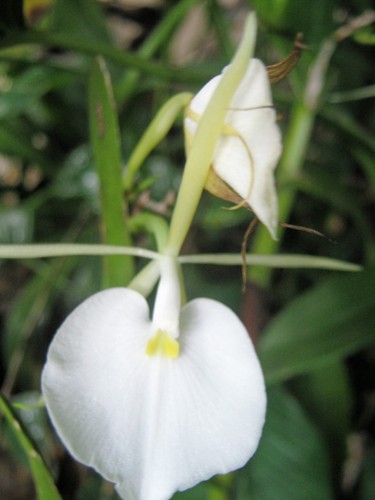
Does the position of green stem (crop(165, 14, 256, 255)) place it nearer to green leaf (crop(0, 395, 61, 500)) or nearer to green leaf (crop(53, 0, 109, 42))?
green leaf (crop(0, 395, 61, 500))

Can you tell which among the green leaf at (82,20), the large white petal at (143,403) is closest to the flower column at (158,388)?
the large white petal at (143,403)

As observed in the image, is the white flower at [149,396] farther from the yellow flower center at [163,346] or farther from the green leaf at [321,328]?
the green leaf at [321,328]

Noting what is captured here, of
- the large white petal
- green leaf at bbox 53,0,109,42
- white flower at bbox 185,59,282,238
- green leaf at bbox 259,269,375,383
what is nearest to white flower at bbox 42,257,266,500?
the large white petal

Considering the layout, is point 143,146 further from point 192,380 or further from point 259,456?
point 259,456

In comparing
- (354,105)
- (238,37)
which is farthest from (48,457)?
(238,37)

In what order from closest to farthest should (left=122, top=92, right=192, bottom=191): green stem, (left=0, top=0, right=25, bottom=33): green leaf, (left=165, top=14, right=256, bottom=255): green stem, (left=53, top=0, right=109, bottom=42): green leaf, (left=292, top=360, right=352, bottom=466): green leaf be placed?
(left=165, top=14, right=256, bottom=255): green stem
(left=122, top=92, right=192, bottom=191): green stem
(left=0, top=0, right=25, bottom=33): green leaf
(left=292, top=360, right=352, bottom=466): green leaf
(left=53, top=0, right=109, bottom=42): green leaf
